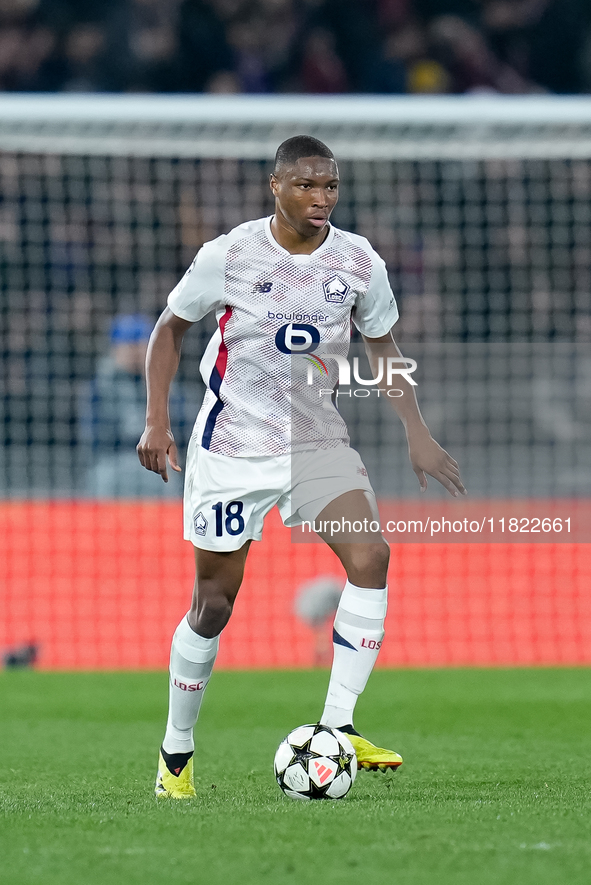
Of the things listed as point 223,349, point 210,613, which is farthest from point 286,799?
point 223,349

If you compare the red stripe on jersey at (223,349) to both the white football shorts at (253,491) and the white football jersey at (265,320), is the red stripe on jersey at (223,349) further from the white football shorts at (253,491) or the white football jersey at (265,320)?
the white football shorts at (253,491)

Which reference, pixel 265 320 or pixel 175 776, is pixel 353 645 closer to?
pixel 175 776

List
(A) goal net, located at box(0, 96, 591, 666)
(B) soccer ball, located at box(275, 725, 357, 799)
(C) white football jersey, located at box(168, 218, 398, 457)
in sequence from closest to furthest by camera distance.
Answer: (B) soccer ball, located at box(275, 725, 357, 799) < (C) white football jersey, located at box(168, 218, 398, 457) < (A) goal net, located at box(0, 96, 591, 666)

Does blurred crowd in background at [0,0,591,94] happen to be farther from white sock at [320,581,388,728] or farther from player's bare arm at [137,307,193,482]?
white sock at [320,581,388,728]

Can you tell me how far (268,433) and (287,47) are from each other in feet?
38.2

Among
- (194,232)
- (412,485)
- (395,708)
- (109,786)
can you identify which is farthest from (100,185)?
(109,786)

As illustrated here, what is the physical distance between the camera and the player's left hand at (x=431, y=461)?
15.8ft

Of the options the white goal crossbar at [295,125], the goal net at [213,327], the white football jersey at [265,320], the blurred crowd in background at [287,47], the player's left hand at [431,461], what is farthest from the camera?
the blurred crowd in background at [287,47]

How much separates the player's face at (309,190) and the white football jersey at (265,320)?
0.15m

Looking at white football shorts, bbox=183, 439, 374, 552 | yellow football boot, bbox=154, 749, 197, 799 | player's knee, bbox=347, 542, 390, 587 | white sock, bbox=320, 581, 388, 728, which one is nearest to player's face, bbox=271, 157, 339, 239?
white football shorts, bbox=183, 439, 374, 552

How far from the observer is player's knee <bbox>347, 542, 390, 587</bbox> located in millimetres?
4535

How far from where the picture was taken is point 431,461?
4809mm

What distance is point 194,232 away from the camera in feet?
39.4

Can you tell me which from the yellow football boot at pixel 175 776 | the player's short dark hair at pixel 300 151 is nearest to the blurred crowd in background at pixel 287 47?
the player's short dark hair at pixel 300 151
